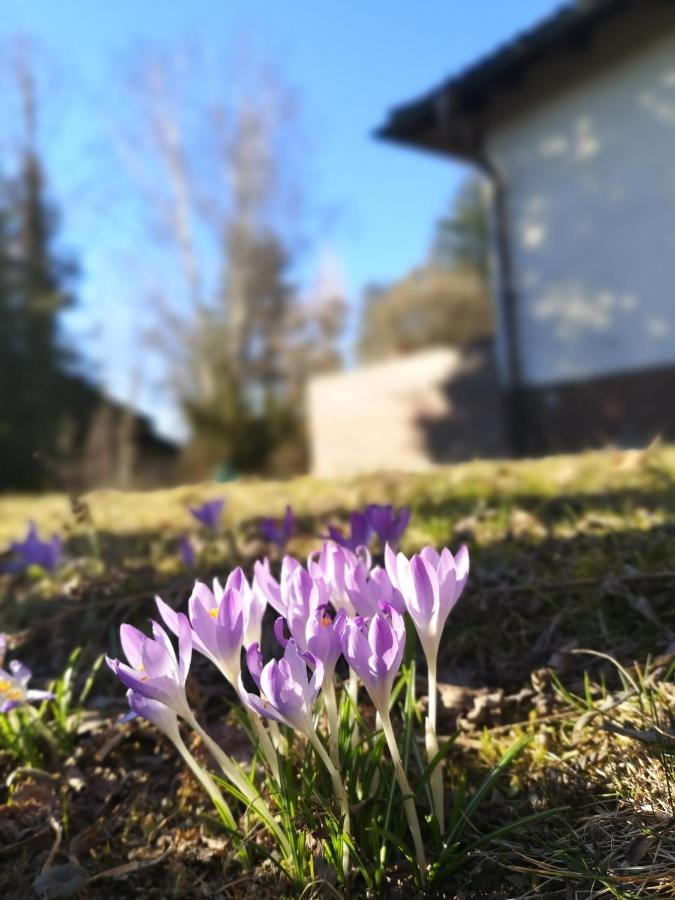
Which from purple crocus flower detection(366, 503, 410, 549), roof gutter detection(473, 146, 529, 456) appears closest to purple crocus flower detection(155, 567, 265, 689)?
purple crocus flower detection(366, 503, 410, 549)

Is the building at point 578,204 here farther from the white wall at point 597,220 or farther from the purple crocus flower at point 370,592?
the purple crocus flower at point 370,592

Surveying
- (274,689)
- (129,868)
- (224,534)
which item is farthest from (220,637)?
(224,534)

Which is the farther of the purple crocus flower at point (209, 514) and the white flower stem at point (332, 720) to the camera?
Answer: the purple crocus flower at point (209, 514)

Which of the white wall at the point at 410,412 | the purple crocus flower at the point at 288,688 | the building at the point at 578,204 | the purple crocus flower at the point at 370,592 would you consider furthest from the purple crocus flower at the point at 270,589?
the white wall at the point at 410,412

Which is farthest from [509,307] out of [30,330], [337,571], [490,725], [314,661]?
[30,330]

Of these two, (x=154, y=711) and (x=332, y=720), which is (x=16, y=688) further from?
(x=332, y=720)

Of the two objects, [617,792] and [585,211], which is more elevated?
[585,211]

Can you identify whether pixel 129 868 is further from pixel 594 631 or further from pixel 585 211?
pixel 585 211
